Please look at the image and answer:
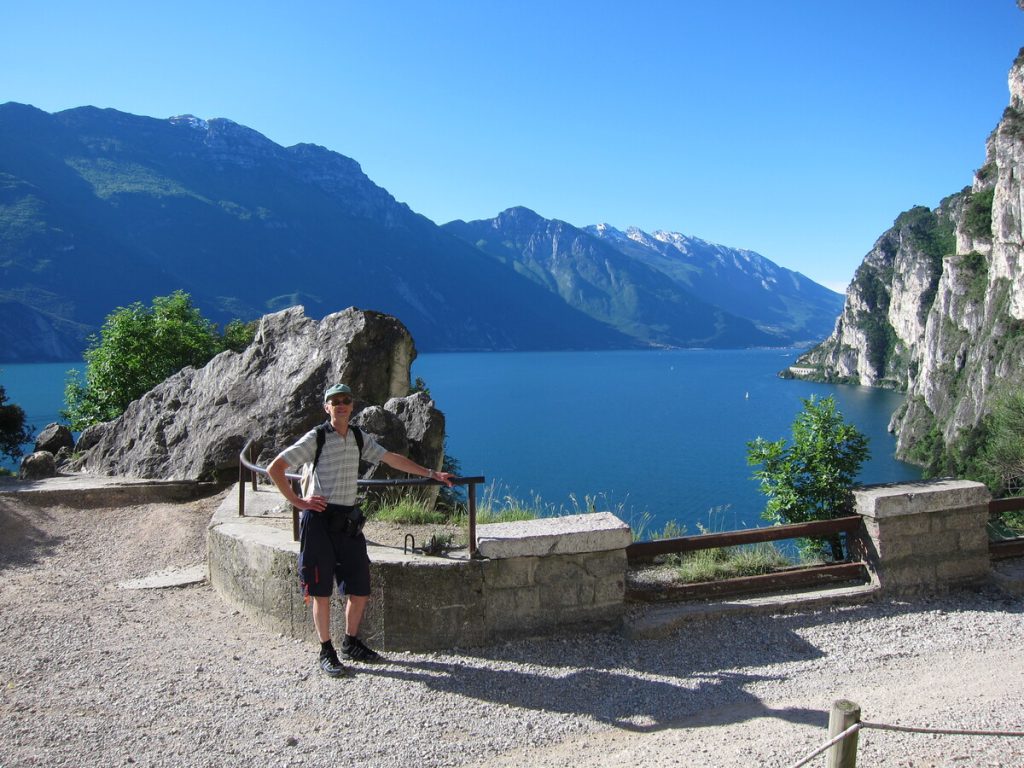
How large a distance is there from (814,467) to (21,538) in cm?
944

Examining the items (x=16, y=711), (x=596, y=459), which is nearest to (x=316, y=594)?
(x=16, y=711)

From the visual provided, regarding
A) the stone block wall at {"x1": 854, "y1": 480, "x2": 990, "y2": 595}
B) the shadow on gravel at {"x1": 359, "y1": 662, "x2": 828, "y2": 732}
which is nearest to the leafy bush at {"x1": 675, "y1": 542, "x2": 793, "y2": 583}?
the stone block wall at {"x1": 854, "y1": 480, "x2": 990, "y2": 595}

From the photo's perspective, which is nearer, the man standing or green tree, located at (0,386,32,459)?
the man standing

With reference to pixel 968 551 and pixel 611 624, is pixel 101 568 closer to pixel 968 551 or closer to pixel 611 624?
pixel 611 624

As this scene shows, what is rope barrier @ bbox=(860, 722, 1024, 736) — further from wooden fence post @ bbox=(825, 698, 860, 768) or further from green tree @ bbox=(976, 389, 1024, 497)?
green tree @ bbox=(976, 389, 1024, 497)

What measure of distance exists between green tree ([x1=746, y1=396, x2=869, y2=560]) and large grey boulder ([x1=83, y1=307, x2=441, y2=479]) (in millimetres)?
5536

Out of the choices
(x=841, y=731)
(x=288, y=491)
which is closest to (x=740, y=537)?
(x=841, y=731)

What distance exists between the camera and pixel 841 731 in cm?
335

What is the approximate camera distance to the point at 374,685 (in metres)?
5.12

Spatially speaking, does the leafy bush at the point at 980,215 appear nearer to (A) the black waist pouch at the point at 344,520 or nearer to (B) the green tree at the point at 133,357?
(B) the green tree at the point at 133,357

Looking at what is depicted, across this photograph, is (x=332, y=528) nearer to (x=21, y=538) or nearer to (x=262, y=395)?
(x=21, y=538)

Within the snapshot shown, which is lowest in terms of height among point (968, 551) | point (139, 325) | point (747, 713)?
point (747, 713)

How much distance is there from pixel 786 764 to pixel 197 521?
8347 millimetres

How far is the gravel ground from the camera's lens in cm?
432
